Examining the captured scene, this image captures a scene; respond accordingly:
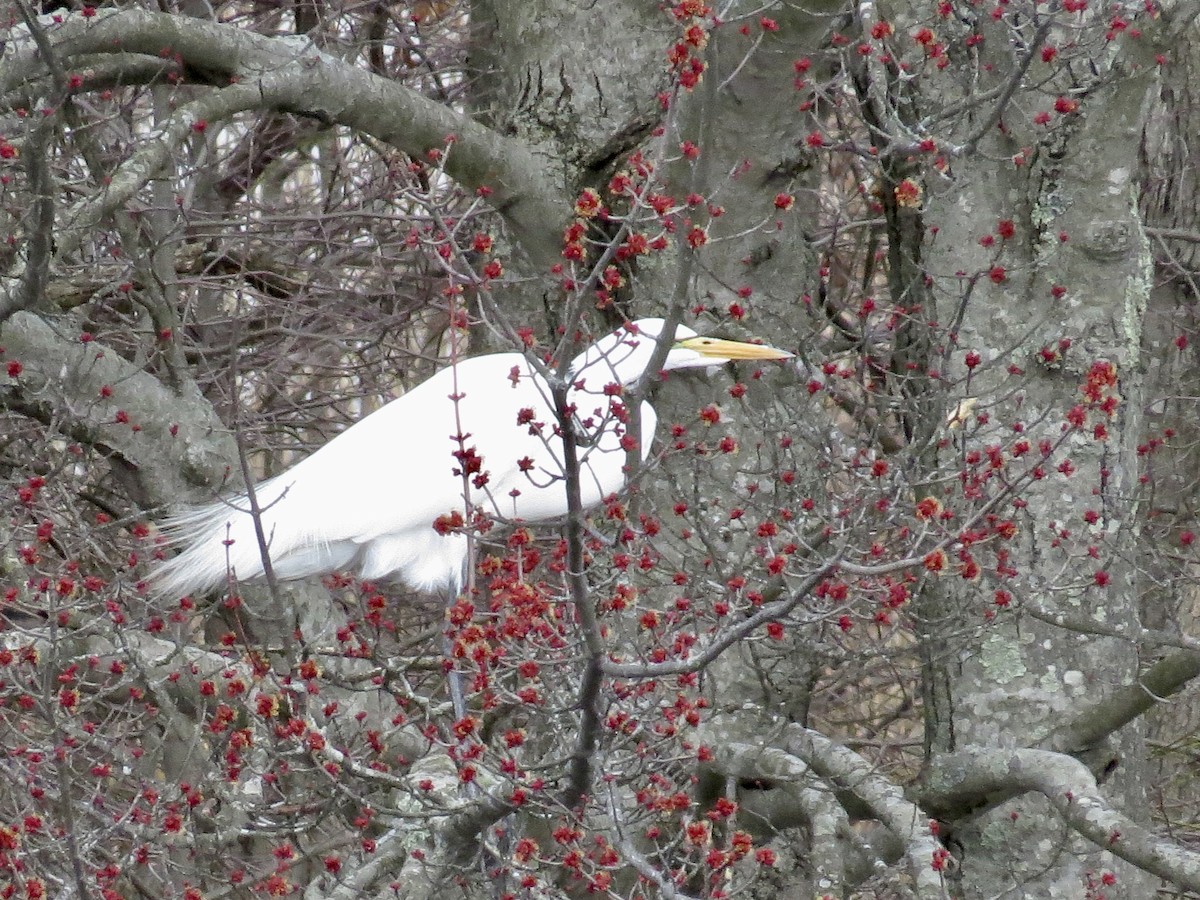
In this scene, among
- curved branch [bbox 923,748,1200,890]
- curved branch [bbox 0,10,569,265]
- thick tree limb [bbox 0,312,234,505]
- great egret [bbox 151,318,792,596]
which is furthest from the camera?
great egret [bbox 151,318,792,596]

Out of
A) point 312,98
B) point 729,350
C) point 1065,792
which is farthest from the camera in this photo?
point 729,350

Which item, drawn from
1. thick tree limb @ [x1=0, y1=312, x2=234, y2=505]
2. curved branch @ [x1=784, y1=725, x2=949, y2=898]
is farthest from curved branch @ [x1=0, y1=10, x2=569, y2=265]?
curved branch @ [x1=784, y1=725, x2=949, y2=898]

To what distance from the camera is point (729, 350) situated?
14.9 ft

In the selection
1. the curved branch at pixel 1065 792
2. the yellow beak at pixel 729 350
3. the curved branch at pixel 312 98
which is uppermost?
the curved branch at pixel 312 98

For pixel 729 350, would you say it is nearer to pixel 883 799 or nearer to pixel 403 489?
pixel 403 489

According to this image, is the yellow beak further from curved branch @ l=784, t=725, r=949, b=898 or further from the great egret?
curved branch @ l=784, t=725, r=949, b=898

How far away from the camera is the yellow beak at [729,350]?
178 inches

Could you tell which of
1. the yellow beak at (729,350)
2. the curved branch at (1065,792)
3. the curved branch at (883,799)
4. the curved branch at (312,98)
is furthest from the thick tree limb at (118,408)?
the curved branch at (1065,792)

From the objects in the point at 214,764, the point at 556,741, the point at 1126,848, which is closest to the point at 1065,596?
the point at 1126,848

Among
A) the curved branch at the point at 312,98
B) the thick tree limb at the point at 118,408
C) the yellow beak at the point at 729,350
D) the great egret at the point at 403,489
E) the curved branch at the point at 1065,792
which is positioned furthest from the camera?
the great egret at the point at 403,489

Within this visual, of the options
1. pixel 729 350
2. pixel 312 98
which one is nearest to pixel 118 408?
pixel 312 98

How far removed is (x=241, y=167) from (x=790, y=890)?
364 cm

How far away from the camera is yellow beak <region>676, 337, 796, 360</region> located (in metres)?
4.52

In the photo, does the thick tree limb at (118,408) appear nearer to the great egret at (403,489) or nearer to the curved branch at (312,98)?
the great egret at (403,489)
